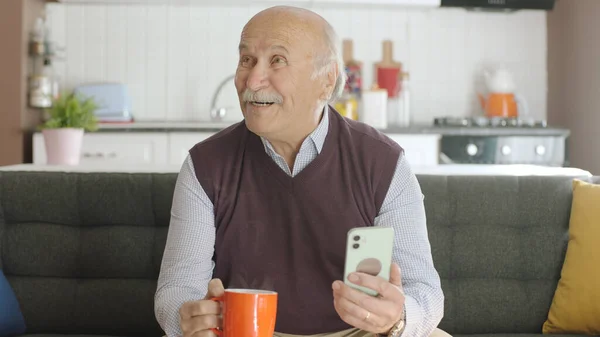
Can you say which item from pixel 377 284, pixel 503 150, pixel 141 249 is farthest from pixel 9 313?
pixel 503 150

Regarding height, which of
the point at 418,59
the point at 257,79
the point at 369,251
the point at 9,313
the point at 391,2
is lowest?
the point at 9,313

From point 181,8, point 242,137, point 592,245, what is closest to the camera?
point 242,137

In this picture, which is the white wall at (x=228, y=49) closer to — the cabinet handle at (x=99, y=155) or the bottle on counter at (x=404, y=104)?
the bottle on counter at (x=404, y=104)

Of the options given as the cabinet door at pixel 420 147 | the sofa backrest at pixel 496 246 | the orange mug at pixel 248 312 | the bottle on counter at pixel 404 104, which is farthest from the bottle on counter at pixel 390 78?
the orange mug at pixel 248 312

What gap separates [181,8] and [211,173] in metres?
3.62

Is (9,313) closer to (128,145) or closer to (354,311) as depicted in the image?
(354,311)

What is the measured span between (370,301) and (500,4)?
13.4 feet

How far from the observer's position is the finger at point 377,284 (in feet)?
4.37

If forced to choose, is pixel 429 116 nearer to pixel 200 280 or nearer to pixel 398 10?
pixel 398 10

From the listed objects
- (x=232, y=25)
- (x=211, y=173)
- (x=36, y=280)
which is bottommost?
(x=36, y=280)

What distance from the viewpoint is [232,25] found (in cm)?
525

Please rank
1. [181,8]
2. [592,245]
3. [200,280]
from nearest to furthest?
[200,280] → [592,245] → [181,8]

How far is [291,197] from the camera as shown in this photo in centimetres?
178

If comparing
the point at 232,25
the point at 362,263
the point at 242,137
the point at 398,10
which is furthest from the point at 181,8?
the point at 362,263
